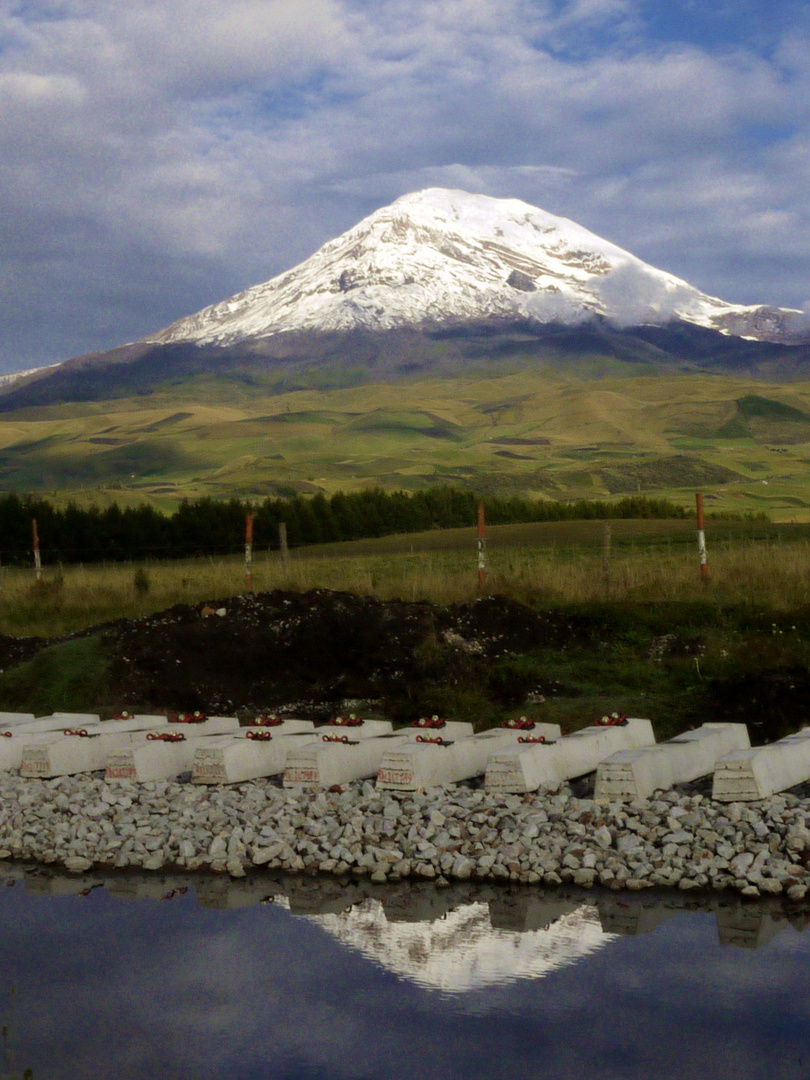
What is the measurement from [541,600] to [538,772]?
421 inches

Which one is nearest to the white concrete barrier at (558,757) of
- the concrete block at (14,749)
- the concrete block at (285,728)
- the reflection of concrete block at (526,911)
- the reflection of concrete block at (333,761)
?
the reflection of concrete block at (333,761)

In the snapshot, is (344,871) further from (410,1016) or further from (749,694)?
(749,694)

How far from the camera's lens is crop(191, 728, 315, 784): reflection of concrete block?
14.4 m

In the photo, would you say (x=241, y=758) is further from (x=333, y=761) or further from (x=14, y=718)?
(x=14, y=718)

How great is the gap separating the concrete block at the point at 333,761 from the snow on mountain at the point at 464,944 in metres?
3.04

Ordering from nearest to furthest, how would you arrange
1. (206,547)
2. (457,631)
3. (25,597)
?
1. (457,631)
2. (25,597)
3. (206,547)

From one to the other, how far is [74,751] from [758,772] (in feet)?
27.9

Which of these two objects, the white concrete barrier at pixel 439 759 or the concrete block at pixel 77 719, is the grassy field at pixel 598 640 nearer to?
the concrete block at pixel 77 719

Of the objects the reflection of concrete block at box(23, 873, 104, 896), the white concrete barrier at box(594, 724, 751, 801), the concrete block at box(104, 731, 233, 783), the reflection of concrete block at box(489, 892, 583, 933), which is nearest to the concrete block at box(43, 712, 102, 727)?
the concrete block at box(104, 731, 233, 783)

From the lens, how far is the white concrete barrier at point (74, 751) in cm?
1537

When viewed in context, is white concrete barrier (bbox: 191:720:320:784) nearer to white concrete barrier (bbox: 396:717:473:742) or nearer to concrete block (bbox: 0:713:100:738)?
white concrete barrier (bbox: 396:717:473:742)

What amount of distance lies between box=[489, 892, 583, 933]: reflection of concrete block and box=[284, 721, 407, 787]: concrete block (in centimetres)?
319

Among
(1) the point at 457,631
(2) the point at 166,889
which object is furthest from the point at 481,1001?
(1) the point at 457,631

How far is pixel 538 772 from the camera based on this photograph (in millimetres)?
13234
